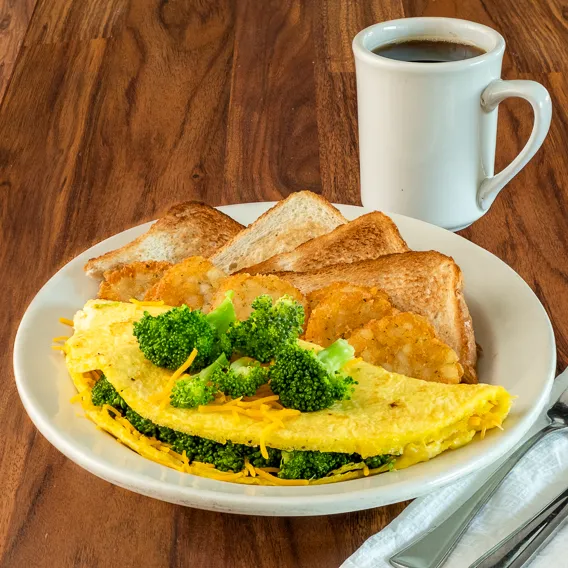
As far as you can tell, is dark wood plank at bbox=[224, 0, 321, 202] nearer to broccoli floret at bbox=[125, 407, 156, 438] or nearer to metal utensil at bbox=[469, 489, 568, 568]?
broccoli floret at bbox=[125, 407, 156, 438]

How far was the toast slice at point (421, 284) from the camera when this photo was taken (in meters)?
2.13

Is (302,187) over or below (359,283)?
below

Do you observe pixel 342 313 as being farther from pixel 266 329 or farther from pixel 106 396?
pixel 106 396

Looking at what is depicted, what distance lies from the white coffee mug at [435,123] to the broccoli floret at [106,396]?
4.40 feet

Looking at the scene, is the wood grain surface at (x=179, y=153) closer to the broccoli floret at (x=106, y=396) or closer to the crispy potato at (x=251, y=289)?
the broccoli floret at (x=106, y=396)

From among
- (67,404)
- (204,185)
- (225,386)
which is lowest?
(204,185)

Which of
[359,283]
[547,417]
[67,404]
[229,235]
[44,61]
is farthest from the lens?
[44,61]

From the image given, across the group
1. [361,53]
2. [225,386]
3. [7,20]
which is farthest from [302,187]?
[7,20]

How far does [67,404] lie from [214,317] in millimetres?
368

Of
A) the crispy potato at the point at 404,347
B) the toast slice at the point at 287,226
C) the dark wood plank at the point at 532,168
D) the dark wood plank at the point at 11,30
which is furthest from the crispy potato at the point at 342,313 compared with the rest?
the dark wood plank at the point at 11,30

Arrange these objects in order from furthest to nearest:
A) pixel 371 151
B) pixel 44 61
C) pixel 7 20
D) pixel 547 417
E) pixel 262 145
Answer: pixel 7 20
pixel 44 61
pixel 262 145
pixel 371 151
pixel 547 417

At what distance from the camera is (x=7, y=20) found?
4.80m

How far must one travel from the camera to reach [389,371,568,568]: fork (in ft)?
5.57

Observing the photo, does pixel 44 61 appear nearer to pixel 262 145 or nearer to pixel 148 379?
pixel 262 145
